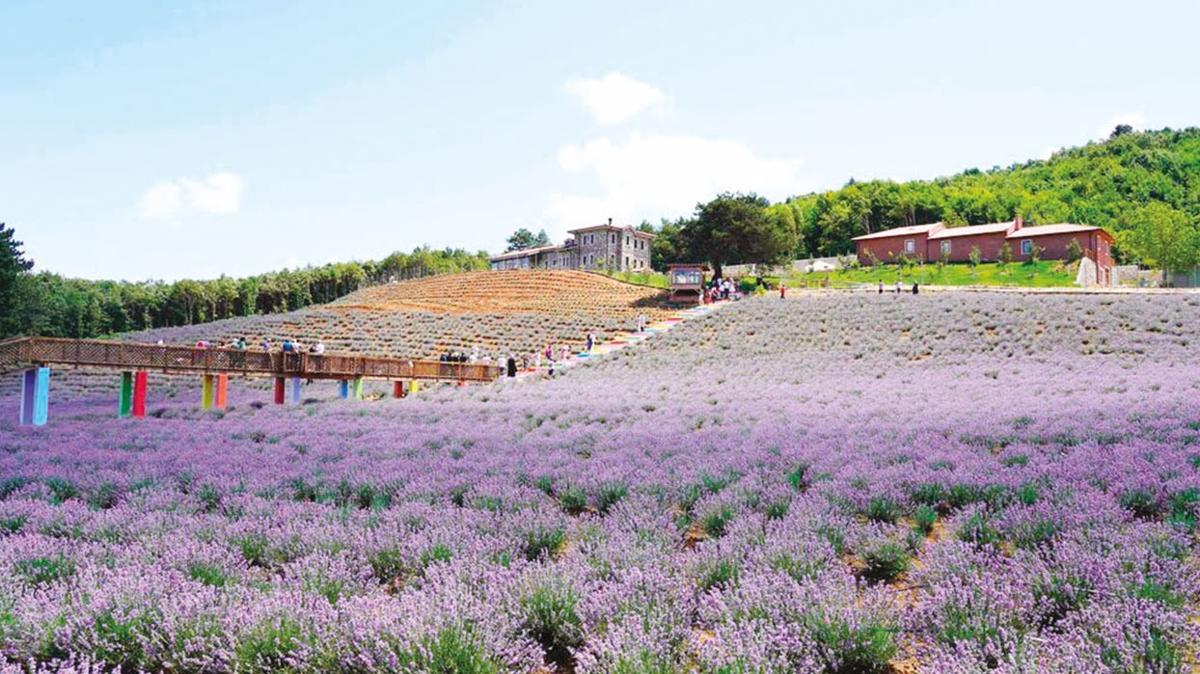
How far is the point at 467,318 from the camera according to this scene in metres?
56.8

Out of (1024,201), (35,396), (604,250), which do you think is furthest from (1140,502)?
(1024,201)

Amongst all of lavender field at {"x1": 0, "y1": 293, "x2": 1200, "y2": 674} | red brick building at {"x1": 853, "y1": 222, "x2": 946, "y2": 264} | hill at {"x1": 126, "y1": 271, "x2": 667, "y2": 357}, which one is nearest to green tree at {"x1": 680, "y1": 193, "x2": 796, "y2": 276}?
hill at {"x1": 126, "y1": 271, "x2": 667, "y2": 357}

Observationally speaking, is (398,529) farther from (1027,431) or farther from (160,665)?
(1027,431)

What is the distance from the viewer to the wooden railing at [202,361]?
734 inches

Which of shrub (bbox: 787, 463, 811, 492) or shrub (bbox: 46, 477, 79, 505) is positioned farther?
shrub (bbox: 46, 477, 79, 505)

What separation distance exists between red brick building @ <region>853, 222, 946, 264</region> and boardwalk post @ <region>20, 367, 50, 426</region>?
72.4 meters

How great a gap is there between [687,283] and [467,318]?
55.2 ft

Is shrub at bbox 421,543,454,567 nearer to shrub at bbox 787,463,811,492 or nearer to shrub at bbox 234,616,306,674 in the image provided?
shrub at bbox 234,616,306,674

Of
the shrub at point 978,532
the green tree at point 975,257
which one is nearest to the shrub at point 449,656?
the shrub at point 978,532

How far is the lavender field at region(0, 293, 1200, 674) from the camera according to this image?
143 inches

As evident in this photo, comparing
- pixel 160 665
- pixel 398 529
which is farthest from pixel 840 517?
pixel 160 665

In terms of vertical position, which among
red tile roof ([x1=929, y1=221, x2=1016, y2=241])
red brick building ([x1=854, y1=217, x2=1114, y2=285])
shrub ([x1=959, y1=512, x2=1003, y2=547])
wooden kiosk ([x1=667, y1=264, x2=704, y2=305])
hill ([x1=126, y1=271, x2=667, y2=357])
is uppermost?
red tile roof ([x1=929, y1=221, x2=1016, y2=241])

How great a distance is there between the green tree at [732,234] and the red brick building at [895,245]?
1562 cm

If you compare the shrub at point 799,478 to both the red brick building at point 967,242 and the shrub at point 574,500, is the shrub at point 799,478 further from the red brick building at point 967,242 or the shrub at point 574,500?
the red brick building at point 967,242
